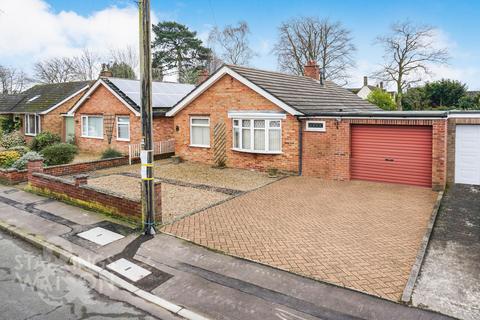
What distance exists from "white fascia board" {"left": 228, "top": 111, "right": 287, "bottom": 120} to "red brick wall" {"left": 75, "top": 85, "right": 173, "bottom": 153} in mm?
5736

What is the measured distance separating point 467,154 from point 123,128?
16796 mm

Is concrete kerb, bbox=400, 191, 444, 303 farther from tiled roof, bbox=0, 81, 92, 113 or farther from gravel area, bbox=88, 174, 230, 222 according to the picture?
tiled roof, bbox=0, 81, 92, 113

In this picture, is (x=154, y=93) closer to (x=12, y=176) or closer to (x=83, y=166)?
(x=83, y=166)

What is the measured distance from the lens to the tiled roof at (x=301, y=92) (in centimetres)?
1566

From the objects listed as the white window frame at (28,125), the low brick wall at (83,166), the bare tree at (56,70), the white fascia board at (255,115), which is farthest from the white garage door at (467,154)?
the bare tree at (56,70)

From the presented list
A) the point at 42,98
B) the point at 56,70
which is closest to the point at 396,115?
the point at 42,98

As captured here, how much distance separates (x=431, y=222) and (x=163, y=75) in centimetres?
4218

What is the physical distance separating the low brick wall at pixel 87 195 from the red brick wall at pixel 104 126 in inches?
309

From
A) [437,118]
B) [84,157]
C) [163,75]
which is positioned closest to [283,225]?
[437,118]

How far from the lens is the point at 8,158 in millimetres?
15383

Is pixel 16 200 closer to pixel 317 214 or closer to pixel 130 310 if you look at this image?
pixel 130 310

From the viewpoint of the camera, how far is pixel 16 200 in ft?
37.7

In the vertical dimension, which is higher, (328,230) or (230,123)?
(230,123)

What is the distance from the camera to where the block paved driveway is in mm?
6586
